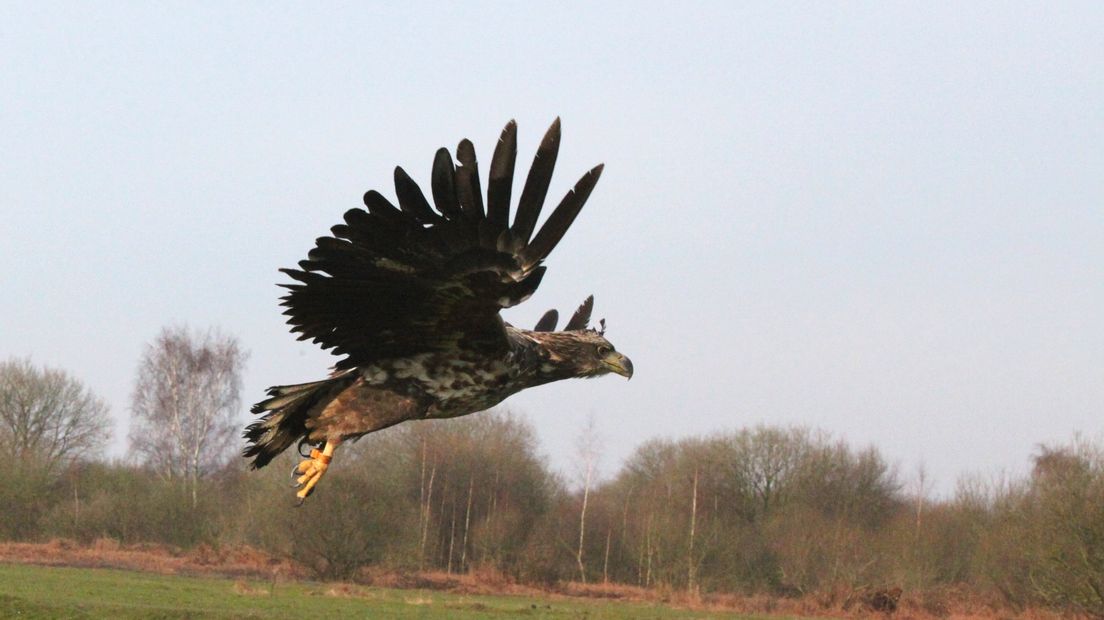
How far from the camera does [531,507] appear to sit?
57375 millimetres

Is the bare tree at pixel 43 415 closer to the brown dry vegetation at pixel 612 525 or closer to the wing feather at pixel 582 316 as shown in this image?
the brown dry vegetation at pixel 612 525

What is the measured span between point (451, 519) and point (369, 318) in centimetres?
5068

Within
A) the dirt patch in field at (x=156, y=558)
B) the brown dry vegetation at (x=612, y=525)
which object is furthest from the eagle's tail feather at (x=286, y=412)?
the dirt patch in field at (x=156, y=558)

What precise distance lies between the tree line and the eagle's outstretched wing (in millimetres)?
36914

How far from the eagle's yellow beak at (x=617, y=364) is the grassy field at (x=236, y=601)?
2274cm

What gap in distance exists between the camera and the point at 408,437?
196ft

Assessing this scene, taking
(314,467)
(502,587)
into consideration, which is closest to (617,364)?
(314,467)

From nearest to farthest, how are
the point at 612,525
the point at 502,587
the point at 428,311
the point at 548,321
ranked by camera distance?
the point at 428,311 < the point at 548,321 < the point at 502,587 < the point at 612,525

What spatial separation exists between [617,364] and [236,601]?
29.9m

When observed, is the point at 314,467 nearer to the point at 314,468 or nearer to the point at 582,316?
the point at 314,468

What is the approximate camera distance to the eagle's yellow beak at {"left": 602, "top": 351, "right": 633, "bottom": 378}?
814 cm

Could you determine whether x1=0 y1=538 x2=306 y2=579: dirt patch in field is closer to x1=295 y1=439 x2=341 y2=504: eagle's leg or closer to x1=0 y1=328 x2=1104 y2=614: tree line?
x1=0 y1=328 x2=1104 y2=614: tree line

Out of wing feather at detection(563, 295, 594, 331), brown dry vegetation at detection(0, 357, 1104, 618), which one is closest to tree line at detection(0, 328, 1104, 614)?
brown dry vegetation at detection(0, 357, 1104, 618)

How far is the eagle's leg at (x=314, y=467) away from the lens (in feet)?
25.2
